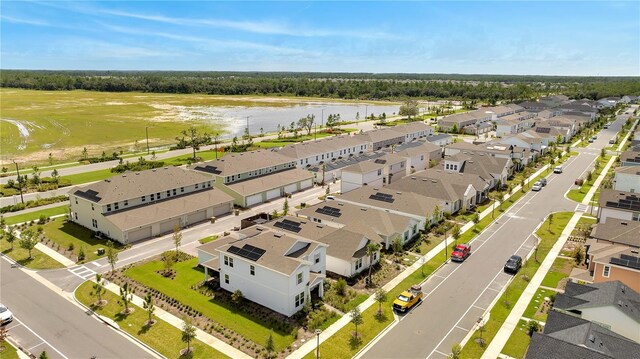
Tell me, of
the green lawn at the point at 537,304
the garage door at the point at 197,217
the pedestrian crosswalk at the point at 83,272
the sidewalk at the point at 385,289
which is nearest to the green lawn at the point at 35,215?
the garage door at the point at 197,217

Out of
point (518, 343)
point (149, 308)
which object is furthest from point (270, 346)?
point (518, 343)

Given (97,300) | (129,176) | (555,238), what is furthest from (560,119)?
(97,300)

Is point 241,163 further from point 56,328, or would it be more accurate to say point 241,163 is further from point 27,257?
point 56,328

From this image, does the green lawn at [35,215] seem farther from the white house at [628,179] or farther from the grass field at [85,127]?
the white house at [628,179]

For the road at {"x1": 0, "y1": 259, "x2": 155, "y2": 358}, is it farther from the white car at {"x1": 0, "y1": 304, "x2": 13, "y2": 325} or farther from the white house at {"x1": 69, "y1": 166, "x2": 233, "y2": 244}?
the white house at {"x1": 69, "y1": 166, "x2": 233, "y2": 244}

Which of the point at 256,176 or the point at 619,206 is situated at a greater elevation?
the point at 256,176

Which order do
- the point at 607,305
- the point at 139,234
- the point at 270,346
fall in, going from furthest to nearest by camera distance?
the point at 139,234 → the point at 607,305 → the point at 270,346

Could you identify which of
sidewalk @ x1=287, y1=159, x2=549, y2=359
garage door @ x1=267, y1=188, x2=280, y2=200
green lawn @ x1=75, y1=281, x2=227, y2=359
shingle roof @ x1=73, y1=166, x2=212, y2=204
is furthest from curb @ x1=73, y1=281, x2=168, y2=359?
garage door @ x1=267, y1=188, x2=280, y2=200
